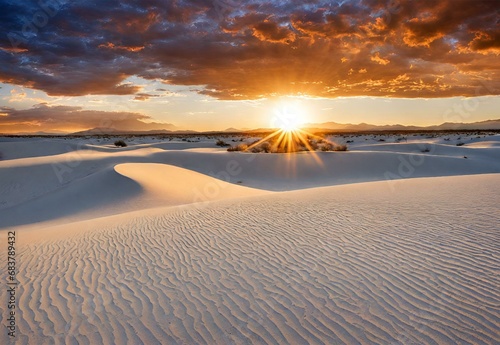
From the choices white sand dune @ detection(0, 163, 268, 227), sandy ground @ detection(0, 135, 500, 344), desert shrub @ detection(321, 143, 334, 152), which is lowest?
white sand dune @ detection(0, 163, 268, 227)

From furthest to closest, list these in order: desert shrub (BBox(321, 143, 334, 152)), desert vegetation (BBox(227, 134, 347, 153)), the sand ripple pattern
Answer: desert vegetation (BBox(227, 134, 347, 153))
desert shrub (BBox(321, 143, 334, 152))
the sand ripple pattern

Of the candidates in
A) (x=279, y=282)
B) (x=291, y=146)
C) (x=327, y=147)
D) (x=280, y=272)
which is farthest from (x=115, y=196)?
(x=327, y=147)

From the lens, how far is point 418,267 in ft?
15.0

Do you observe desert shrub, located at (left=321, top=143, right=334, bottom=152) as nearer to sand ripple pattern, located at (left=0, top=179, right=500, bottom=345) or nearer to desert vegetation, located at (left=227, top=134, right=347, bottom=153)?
desert vegetation, located at (left=227, top=134, right=347, bottom=153)

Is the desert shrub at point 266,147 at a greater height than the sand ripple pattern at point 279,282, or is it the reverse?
the desert shrub at point 266,147

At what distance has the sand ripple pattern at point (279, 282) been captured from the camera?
136 inches

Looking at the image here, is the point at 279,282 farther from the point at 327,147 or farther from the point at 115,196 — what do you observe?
the point at 327,147

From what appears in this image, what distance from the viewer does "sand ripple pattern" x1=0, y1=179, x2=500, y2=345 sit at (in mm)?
3446

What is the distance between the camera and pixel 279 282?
441 cm

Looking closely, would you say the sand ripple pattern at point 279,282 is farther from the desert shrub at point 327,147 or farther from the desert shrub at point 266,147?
the desert shrub at point 266,147

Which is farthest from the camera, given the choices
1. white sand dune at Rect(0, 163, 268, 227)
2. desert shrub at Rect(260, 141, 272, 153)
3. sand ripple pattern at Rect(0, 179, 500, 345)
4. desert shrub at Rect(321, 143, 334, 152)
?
desert shrub at Rect(260, 141, 272, 153)

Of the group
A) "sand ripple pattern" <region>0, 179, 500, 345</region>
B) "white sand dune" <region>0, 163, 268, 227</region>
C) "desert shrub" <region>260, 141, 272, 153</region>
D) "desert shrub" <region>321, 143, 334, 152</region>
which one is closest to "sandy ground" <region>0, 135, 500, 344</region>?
"sand ripple pattern" <region>0, 179, 500, 345</region>

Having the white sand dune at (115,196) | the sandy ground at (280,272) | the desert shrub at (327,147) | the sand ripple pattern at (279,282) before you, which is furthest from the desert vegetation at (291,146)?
the sand ripple pattern at (279,282)

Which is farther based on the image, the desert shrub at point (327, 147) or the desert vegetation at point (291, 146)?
the desert vegetation at point (291, 146)
